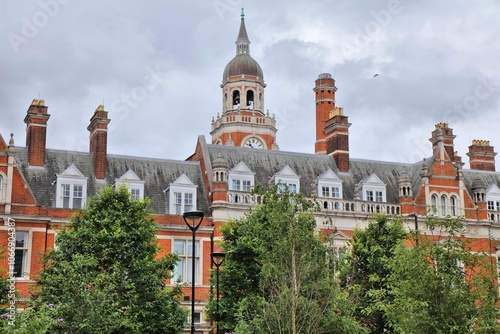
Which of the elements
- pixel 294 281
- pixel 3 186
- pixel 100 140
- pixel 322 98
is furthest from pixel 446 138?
pixel 294 281

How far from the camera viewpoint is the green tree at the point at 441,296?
80.6ft

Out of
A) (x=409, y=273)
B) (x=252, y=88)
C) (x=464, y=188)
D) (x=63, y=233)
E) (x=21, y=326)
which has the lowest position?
(x=21, y=326)

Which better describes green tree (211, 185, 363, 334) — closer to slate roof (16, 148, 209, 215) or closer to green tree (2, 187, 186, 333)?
green tree (2, 187, 186, 333)

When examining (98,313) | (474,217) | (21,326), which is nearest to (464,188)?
(474,217)

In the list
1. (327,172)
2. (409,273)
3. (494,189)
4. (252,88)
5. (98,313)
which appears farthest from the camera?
(252,88)

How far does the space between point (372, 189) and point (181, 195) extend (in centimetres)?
1260

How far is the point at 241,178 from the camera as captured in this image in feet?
156

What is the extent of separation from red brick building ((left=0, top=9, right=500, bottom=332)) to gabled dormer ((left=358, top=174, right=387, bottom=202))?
64 mm

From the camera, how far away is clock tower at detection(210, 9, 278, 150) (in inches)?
3078

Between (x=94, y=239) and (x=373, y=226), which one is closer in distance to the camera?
(x=94, y=239)

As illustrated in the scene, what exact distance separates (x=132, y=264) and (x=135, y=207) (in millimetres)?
2938

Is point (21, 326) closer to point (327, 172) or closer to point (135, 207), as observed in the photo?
point (135, 207)

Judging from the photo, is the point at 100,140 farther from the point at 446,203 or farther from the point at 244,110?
the point at 244,110

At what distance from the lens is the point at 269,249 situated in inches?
1181
